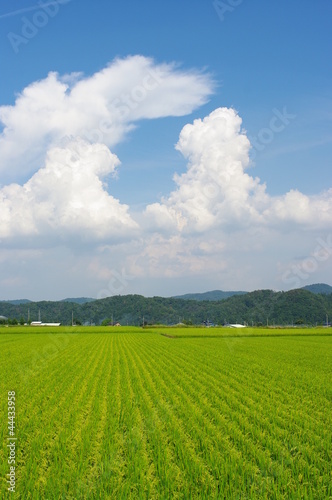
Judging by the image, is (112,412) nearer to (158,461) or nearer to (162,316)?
(158,461)

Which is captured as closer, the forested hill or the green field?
the green field

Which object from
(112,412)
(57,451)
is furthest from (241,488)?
(112,412)

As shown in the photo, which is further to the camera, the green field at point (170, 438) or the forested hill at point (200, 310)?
the forested hill at point (200, 310)

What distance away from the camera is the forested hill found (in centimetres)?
16312

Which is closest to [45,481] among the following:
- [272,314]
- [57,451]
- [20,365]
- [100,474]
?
[100,474]

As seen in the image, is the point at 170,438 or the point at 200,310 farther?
the point at 200,310

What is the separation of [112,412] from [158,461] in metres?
3.76

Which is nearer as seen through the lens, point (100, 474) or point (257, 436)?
point (100, 474)

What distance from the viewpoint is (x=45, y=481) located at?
21.1 feet

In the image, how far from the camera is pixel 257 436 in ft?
28.1

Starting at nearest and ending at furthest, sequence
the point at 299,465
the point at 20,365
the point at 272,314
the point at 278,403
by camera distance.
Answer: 1. the point at 299,465
2. the point at 278,403
3. the point at 20,365
4. the point at 272,314

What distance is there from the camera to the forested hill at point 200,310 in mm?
163125

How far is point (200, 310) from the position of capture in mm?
195250

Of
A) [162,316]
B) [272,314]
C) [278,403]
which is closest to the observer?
[278,403]
